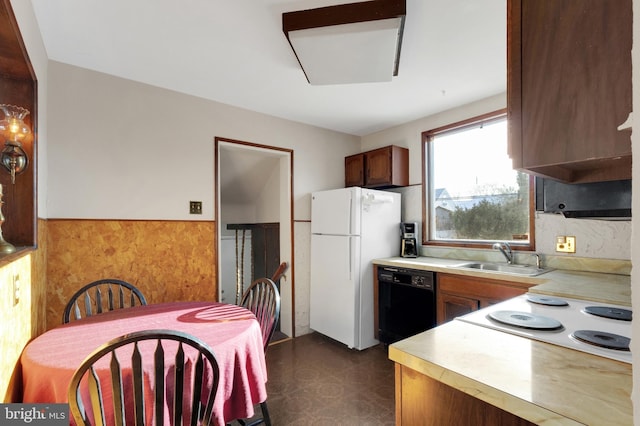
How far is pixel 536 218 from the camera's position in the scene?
2508mm

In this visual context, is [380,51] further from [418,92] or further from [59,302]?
[59,302]

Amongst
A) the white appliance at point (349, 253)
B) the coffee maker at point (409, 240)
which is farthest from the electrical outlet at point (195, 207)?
the coffee maker at point (409, 240)

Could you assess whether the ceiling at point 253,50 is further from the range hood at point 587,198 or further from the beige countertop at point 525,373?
the beige countertop at point 525,373

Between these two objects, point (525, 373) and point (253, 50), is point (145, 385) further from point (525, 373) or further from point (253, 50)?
point (253, 50)

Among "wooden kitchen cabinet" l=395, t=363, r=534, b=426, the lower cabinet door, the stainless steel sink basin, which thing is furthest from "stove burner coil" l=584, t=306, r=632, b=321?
the lower cabinet door

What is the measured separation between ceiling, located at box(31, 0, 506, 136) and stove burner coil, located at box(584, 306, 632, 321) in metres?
1.55

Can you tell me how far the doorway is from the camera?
3.24 meters

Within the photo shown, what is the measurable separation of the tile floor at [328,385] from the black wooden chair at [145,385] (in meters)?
1.03

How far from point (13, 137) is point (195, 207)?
4.46 feet

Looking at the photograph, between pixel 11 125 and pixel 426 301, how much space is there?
2925 millimetres

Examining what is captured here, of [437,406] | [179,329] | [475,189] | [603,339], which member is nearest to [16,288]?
[179,329]

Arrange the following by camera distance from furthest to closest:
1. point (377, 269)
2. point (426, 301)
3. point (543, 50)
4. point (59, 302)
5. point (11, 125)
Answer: point (377, 269) < point (426, 301) < point (59, 302) < point (11, 125) < point (543, 50)

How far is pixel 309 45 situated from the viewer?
1794 millimetres

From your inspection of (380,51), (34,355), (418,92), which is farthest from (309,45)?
(34,355)
